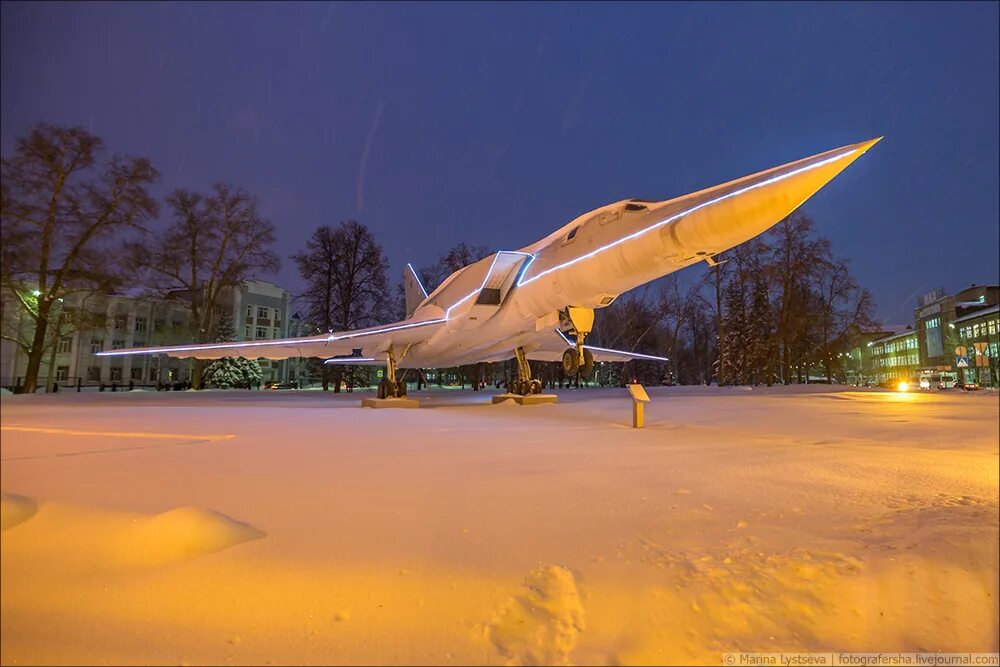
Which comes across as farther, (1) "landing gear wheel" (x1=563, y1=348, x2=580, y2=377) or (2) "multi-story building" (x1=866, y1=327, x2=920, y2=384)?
(1) "landing gear wheel" (x1=563, y1=348, x2=580, y2=377)

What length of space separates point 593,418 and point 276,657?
6720 millimetres

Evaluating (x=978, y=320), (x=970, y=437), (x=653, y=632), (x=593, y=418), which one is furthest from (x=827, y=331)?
(x=653, y=632)

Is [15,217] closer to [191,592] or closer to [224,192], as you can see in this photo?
[191,592]

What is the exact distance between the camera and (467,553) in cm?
238

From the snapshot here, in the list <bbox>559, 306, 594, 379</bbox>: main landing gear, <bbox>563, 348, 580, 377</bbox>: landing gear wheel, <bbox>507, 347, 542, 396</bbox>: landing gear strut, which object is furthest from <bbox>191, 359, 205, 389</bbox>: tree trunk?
<bbox>559, 306, 594, 379</bbox>: main landing gear

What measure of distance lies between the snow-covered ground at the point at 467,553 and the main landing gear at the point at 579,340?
603 cm

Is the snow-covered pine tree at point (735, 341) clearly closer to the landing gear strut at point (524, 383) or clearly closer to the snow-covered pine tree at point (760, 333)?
the snow-covered pine tree at point (760, 333)

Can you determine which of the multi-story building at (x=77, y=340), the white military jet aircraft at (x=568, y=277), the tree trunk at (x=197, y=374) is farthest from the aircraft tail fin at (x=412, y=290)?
the multi-story building at (x=77, y=340)

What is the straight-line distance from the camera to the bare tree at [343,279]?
2902 cm

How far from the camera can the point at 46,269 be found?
3.62 metres

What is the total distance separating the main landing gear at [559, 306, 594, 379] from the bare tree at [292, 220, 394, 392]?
70.3ft

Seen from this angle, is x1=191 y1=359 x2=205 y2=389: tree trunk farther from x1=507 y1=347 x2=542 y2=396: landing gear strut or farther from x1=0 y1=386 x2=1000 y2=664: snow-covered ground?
x1=0 y1=386 x2=1000 y2=664: snow-covered ground

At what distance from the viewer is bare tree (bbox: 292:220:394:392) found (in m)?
29.0

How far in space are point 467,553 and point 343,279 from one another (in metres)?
29.0
